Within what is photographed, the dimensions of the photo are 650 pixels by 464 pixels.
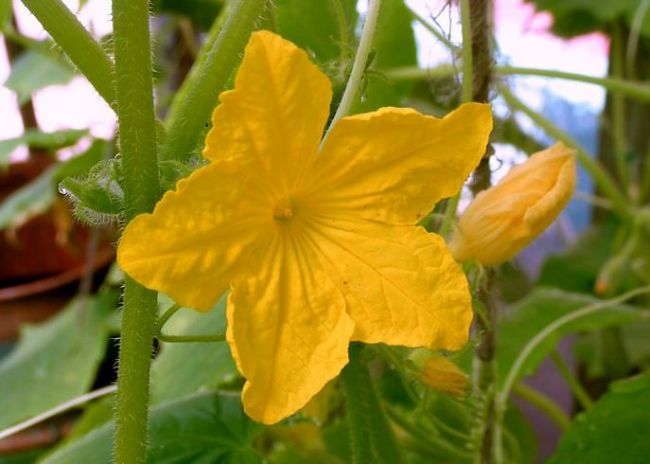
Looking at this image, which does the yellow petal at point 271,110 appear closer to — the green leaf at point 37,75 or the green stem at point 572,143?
the green stem at point 572,143

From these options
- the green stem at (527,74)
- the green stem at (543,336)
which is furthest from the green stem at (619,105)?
the green stem at (543,336)

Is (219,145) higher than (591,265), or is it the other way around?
(219,145)

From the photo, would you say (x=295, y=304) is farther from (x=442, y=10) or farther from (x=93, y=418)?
(x=93, y=418)

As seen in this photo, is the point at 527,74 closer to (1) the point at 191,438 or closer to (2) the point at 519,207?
(2) the point at 519,207

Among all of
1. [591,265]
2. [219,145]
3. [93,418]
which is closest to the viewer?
[219,145]

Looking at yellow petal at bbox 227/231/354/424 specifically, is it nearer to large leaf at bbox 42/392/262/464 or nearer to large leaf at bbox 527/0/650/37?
large leaf at bbox 42/392/262/464

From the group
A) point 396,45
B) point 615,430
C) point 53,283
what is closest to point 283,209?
point 615,430

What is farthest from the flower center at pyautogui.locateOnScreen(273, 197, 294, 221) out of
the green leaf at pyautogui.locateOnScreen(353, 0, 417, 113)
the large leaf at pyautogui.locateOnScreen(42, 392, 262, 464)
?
Result: the green leaf at pyautogui.locateOnScreen(353, 0, 417, 113)

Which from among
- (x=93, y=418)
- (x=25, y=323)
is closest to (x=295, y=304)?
(x=93, y=418)
